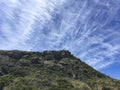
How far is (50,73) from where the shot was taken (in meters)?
160

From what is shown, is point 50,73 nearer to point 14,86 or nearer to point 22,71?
point 22,71

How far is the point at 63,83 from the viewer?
131 meters

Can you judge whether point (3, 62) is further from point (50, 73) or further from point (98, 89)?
point (98, 89)

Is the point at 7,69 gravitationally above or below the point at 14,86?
above

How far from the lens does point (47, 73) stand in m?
156

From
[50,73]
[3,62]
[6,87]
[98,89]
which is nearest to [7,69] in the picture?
[3,62]

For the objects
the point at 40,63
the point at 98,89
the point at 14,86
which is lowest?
the point at 14,86

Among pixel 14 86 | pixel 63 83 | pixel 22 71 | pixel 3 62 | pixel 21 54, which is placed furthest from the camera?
pixel 21 54

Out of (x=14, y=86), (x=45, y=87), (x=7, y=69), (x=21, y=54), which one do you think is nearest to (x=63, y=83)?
(x=45, y=87)

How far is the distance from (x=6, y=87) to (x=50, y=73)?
3948 centimetres

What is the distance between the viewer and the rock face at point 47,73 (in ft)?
412

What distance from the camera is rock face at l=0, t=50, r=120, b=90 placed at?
125500 millimetres

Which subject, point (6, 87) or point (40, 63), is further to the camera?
point (40, 63)

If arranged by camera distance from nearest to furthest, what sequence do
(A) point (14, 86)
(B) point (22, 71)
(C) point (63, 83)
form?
(A) point (14, 86) → (C) point (63, 83) → (B) point (22, 71)
